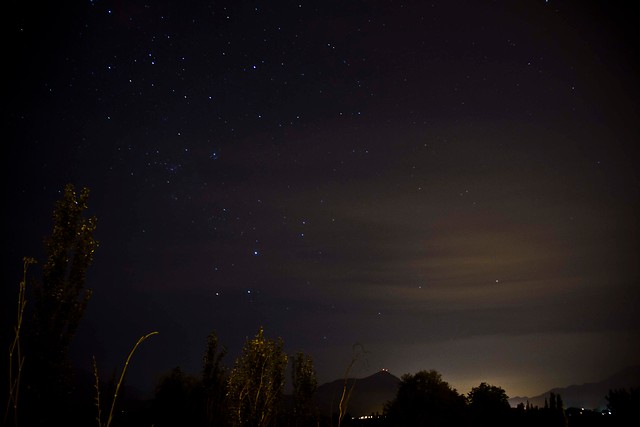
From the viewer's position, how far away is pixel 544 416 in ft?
115

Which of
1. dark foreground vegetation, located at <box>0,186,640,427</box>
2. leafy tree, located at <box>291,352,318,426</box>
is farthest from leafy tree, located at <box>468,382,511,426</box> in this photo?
leafy tree, located at <box>291,352,318,426</box>

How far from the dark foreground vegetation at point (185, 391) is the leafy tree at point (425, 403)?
0.39 feet

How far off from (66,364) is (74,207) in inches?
230

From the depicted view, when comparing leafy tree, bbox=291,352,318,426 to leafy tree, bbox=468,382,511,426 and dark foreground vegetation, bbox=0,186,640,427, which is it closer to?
dark foreground vegetation, bbox=0,186,640,427

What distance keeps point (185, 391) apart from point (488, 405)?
97.2ft

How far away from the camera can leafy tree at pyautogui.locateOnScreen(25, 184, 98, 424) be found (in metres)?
14.8

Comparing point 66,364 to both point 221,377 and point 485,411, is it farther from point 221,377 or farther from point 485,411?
point 485,411

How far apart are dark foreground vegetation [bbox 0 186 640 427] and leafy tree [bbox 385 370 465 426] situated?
4.7 inches

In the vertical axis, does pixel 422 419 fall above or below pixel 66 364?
below

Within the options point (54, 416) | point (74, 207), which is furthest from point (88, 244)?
point (54, 416)

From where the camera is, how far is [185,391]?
41.4 m

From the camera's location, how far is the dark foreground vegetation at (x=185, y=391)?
6936 mm

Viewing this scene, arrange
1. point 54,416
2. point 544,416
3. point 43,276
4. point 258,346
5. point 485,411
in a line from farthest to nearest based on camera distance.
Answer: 1. point 485,411
2. point 544,416
3. point 258,346
4. point 43,276
5. point 54,416

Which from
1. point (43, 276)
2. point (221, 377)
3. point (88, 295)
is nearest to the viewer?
point (43, 276)
